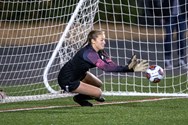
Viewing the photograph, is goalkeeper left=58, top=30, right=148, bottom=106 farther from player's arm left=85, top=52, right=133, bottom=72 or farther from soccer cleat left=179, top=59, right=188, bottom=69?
soccer cleat left=179, top=59, right=188, bottom=69

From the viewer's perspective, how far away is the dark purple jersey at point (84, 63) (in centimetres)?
1020

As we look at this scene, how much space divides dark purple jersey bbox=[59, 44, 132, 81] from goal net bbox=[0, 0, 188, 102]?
1.08 metres

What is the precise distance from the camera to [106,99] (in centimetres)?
1133

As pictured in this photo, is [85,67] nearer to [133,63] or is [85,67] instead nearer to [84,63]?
[84,63]

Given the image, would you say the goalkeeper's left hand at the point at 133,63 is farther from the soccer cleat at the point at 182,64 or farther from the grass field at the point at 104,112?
the soccer cleat at the point at 182,64

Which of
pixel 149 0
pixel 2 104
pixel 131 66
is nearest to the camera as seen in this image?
pixel 131 66

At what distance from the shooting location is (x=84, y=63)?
10.4m

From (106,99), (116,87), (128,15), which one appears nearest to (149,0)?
(128,15)

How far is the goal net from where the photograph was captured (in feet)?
39.7

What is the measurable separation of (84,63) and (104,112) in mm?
947

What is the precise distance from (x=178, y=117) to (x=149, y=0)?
5850mm

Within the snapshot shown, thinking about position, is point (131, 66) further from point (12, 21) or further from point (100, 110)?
point (12, 21)

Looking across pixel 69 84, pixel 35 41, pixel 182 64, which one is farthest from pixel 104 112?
pixel 35 41

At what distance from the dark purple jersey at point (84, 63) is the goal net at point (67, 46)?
3.53 feet
